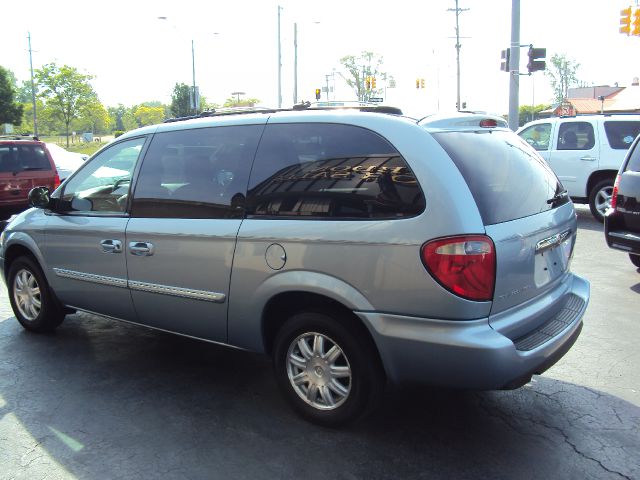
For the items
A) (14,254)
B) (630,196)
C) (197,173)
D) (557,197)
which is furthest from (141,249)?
(630,196)

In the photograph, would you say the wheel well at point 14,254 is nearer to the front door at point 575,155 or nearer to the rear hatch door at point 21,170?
the rear hatch door at point 21,170

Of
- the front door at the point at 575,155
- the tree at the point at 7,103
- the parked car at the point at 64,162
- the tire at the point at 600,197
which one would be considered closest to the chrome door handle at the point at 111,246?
the front door at the point at 575,155

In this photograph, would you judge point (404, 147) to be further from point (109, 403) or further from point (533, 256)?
point (109, 403)

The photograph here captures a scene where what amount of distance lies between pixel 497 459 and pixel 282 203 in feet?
5.96

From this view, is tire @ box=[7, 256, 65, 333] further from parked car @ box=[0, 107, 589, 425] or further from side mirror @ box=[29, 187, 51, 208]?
parked car @ box=[0, 107, 589, 425]

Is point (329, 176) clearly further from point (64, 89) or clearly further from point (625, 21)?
point (64, 89)

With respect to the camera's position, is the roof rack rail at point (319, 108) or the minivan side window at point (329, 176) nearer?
the minivan side window at point (329, 176)

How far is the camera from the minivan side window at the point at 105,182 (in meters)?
4.39

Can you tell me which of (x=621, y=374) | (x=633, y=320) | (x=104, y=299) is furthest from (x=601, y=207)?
(x=104, y=299)

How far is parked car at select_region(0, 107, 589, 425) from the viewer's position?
2.91 metres

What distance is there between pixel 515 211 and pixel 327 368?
4.46 ft

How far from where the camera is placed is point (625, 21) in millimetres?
19797

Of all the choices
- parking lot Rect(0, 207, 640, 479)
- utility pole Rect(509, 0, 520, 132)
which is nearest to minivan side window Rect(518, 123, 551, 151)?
utility pole Rect(509, 0, 520, 132)

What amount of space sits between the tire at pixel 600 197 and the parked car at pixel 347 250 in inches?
306
